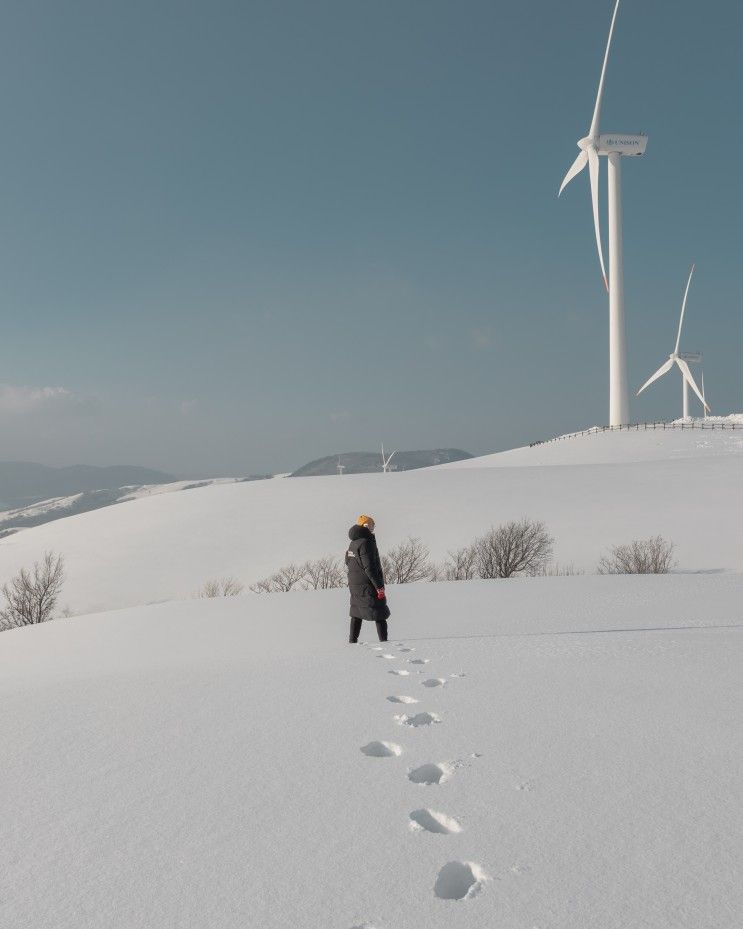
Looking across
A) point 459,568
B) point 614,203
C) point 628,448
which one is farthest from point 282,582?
point 614,203

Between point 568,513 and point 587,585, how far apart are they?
18420 millimetres

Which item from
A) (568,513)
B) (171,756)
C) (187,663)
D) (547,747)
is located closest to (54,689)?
(187,663)

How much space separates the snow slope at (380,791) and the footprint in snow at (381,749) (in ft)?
0.14

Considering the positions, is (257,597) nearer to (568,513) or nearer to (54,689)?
(54,689)

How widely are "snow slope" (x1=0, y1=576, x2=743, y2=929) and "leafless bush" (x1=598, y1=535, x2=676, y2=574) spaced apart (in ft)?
51.6

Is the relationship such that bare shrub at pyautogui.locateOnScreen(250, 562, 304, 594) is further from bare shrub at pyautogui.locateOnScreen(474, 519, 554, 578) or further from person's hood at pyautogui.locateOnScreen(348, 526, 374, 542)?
person's hood at pyautogui.locateOnScreen(348, 526, 374, 542)

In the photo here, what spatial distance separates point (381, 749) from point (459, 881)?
1.71 meters

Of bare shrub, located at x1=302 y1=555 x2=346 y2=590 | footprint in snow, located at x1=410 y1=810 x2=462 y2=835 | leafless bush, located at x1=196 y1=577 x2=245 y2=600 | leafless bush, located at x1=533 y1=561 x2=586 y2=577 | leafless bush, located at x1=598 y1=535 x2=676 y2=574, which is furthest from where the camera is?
leafless bush, located at x1=196 y1=577 x2=245 y2=600

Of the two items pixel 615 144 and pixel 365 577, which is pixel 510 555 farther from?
pixel 615 144

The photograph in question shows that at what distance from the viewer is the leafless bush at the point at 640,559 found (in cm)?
2314

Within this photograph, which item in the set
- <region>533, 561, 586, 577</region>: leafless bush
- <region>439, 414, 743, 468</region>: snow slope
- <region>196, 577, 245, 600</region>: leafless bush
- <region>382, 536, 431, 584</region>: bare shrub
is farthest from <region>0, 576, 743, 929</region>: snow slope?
<region>439, 414, 743, 468</region>: snow slope

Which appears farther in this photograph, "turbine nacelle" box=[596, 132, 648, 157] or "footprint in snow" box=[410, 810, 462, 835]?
"turbine nacelle" box=[596, 132, 648, 157]

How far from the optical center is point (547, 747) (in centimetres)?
468

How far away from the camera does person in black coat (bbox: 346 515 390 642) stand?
9383mm
